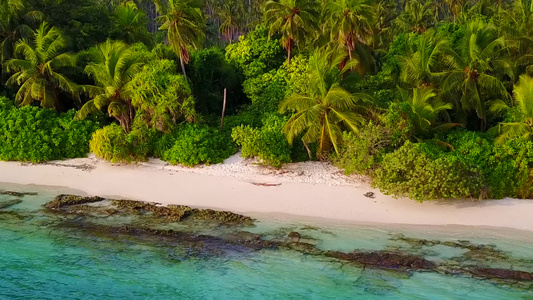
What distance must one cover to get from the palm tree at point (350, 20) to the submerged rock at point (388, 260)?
45.8ft

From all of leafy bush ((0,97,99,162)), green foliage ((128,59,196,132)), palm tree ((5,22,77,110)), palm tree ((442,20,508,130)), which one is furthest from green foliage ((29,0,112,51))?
palm tree ((442,20,508,130))

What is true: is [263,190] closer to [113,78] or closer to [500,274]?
[500,274]

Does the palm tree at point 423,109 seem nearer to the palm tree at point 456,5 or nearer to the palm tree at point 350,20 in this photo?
the palm tree at point 350,20

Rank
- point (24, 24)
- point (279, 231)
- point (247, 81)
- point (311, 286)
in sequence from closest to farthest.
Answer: point (311, 286) → point (279, 231) → point (24, 24) → point (247, 81)

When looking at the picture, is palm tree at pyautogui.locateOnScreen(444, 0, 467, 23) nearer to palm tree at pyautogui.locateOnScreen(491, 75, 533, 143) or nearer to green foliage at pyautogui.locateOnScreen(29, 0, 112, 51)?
palm tree at pyautogui.locateOnScreen(491, 75, 533, 143)

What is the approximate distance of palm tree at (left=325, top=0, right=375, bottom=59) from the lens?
83.7 feet

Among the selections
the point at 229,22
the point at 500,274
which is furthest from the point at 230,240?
the point at 229,22

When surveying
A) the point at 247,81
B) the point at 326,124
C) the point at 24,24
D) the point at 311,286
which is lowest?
the point at 311,286

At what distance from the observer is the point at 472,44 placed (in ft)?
74.8

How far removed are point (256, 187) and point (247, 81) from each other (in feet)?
36.1

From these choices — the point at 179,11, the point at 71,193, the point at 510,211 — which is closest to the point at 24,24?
the point at 179,11

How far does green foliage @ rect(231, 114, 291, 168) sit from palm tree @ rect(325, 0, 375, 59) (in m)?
7.14

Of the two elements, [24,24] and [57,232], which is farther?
[24,24]

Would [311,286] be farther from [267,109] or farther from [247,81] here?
[247,81]
